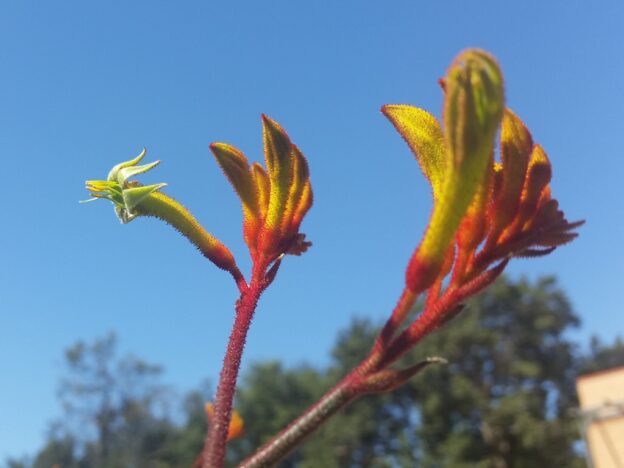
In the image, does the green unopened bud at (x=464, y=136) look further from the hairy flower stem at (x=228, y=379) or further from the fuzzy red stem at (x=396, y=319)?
the hairy flower stem at (x=228, y=379)

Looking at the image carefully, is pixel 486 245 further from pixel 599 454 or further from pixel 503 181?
pixel 599 454

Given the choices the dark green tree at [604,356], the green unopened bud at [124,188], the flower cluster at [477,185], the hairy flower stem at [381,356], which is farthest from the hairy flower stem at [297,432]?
the dark green tree at [604,356]

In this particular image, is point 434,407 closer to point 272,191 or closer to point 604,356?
point 604,356

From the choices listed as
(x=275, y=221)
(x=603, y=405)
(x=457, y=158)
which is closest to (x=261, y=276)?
(x=275, y=221)

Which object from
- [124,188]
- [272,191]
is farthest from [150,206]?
[272,191]

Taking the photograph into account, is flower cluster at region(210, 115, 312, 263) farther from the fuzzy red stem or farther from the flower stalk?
the fuzzy red stem

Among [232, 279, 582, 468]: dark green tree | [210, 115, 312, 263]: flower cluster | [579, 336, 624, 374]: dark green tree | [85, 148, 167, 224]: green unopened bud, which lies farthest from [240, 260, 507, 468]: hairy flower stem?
[579, 336, 624, 374]: dark green tree
